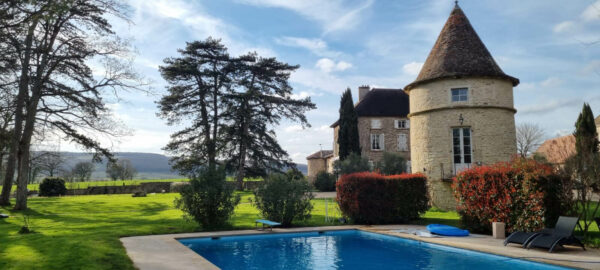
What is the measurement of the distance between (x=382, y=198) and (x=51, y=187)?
35428 mm

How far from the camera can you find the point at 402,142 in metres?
43.0

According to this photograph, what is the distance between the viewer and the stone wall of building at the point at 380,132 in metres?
42.7

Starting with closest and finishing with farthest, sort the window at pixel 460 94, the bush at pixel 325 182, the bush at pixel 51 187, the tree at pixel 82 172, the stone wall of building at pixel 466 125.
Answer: the stone wall of building at pixel 466 125
the window at pixel 460 94
the bush at pixel 51 187
the bush at pixel 325 182
the tree at pixel 82 172

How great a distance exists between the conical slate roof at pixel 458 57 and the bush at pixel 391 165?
42.5 ft

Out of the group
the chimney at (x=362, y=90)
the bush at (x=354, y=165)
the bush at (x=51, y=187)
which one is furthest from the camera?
the chimney at (x=362, y=90)

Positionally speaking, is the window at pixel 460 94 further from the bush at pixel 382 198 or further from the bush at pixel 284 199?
the bush at pixel 284 199

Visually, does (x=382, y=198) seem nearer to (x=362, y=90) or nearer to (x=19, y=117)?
(x=19, y=117)

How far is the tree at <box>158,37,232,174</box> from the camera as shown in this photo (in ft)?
125

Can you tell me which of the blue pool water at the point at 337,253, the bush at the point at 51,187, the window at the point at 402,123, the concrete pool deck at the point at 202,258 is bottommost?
the blue pool water at the point at 337,253

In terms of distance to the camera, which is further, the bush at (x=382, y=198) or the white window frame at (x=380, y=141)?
the white window frame at (x=380, y=141)

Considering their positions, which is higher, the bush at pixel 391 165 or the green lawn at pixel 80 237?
the bush at pixel 391 165

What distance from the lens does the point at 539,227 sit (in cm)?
1124

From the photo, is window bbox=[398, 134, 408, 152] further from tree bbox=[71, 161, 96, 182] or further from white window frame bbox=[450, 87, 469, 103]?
tree bbox=[71, 161, 96, 182]

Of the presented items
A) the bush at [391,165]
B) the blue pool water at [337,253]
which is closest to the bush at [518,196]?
the blue pool water at [337,253]
